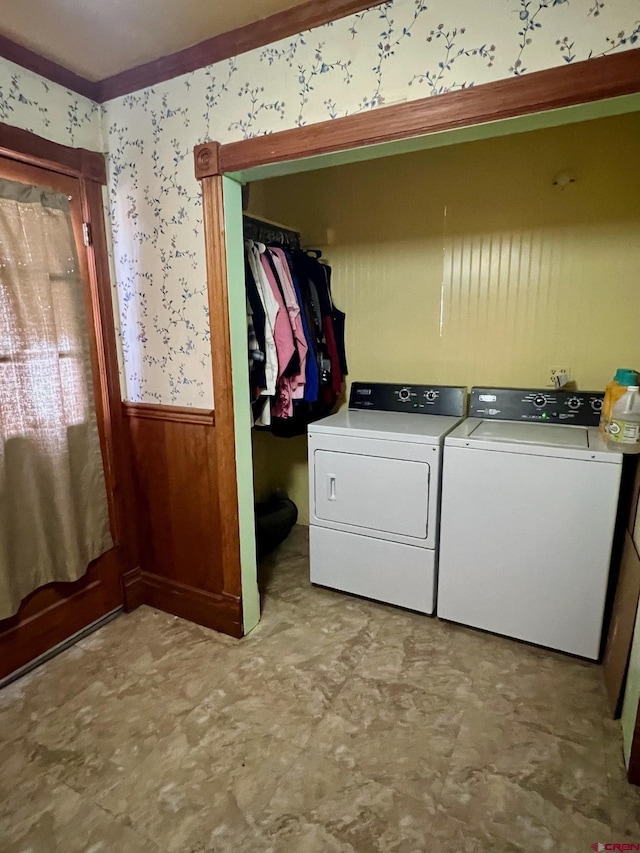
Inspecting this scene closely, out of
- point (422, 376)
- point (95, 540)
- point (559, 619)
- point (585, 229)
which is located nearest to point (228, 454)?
point (95, 540)

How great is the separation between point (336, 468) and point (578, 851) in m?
1.51

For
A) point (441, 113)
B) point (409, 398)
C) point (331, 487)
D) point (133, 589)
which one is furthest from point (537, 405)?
point (133, 589)

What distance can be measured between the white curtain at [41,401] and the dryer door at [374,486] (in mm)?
1066

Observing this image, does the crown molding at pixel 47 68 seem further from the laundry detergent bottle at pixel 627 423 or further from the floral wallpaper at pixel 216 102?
the laundry detergent bottle at pixel 627 423

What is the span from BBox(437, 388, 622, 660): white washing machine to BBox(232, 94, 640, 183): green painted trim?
1.08 m

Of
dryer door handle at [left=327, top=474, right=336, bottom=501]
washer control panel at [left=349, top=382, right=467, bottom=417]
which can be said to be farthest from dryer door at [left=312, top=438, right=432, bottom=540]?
washer control panel at [left=349, top=382, right=467, bottom=417]

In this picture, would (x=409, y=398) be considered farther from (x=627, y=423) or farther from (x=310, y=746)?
(x=310, y=746)

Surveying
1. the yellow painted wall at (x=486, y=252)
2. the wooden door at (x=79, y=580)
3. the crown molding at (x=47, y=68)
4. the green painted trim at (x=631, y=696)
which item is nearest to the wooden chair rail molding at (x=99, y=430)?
the wooden door at (x=79, y=580)

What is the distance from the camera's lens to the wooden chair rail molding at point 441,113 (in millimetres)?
1219

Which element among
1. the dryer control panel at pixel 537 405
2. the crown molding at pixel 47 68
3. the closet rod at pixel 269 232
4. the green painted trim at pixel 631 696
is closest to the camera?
the green painted trim at pixel 631 696

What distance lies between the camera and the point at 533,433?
2080 millimetres

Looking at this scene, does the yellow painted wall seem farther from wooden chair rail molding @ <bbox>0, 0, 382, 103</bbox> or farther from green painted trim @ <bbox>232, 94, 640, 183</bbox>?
wooden chair rail molding @ <bbox>0, 0, 382, 103</bbox>

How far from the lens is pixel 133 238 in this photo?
2047 millimetres

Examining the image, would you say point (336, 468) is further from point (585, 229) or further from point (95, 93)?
point (95, 93)
